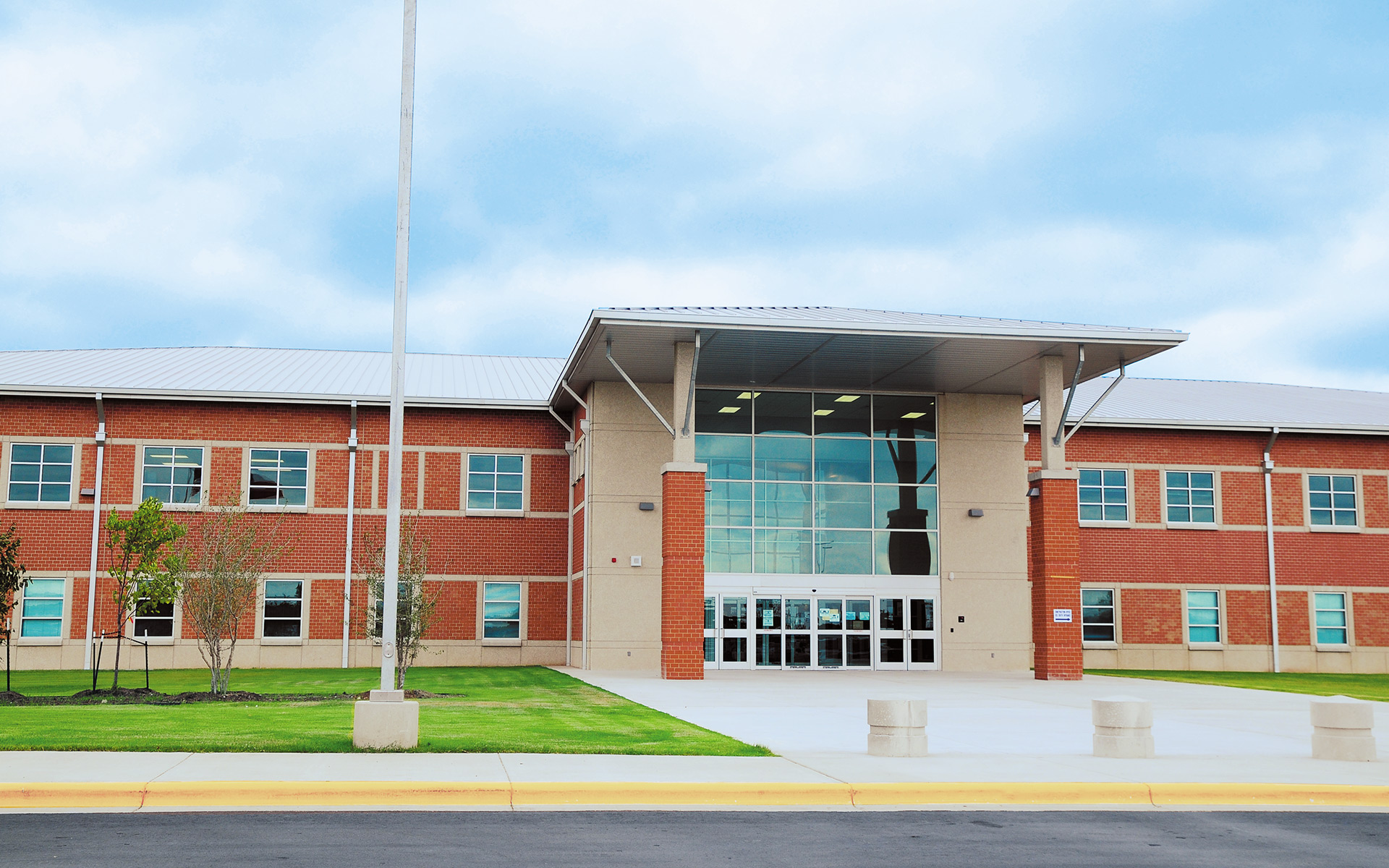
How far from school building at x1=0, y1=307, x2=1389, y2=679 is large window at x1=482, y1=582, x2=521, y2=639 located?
0.06m

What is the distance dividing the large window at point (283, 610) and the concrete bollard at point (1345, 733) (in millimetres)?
24697

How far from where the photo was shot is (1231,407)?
37.8 m

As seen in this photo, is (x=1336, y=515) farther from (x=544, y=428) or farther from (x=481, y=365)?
(x=481, y=365)

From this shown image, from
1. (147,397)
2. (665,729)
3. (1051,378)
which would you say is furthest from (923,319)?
(147,397)

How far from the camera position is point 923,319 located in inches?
1059

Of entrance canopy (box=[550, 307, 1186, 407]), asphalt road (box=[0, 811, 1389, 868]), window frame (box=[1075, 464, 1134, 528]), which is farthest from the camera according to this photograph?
window frame (box=[1075, 464, 1134, 528])

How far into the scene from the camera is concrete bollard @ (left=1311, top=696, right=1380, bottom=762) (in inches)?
514

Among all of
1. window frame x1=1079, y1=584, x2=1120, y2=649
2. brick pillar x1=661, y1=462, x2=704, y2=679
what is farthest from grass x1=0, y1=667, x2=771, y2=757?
window frame x1=1079, y1=584, x2=1120, y2=649

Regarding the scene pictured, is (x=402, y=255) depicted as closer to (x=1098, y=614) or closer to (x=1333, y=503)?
(x=1098, y=614)

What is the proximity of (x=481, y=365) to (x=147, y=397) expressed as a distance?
1038 cm

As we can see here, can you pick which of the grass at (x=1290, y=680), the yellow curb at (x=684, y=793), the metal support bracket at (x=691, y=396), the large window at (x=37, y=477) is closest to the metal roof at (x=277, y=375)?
the large window at (x=37, y=477)

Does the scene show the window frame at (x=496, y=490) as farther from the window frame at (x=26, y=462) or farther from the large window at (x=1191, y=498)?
the large window at (x=1191, y=498)

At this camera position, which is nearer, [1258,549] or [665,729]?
[665,729]

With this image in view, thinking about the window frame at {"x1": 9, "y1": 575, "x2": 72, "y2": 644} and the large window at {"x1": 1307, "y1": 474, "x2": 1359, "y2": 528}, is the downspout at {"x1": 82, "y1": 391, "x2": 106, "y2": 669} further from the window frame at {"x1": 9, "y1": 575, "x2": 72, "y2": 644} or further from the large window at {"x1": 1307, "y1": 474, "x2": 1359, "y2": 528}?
the large window at {"x1": 1307, "y1": 474, "x2": 1359, "y2": 528}
